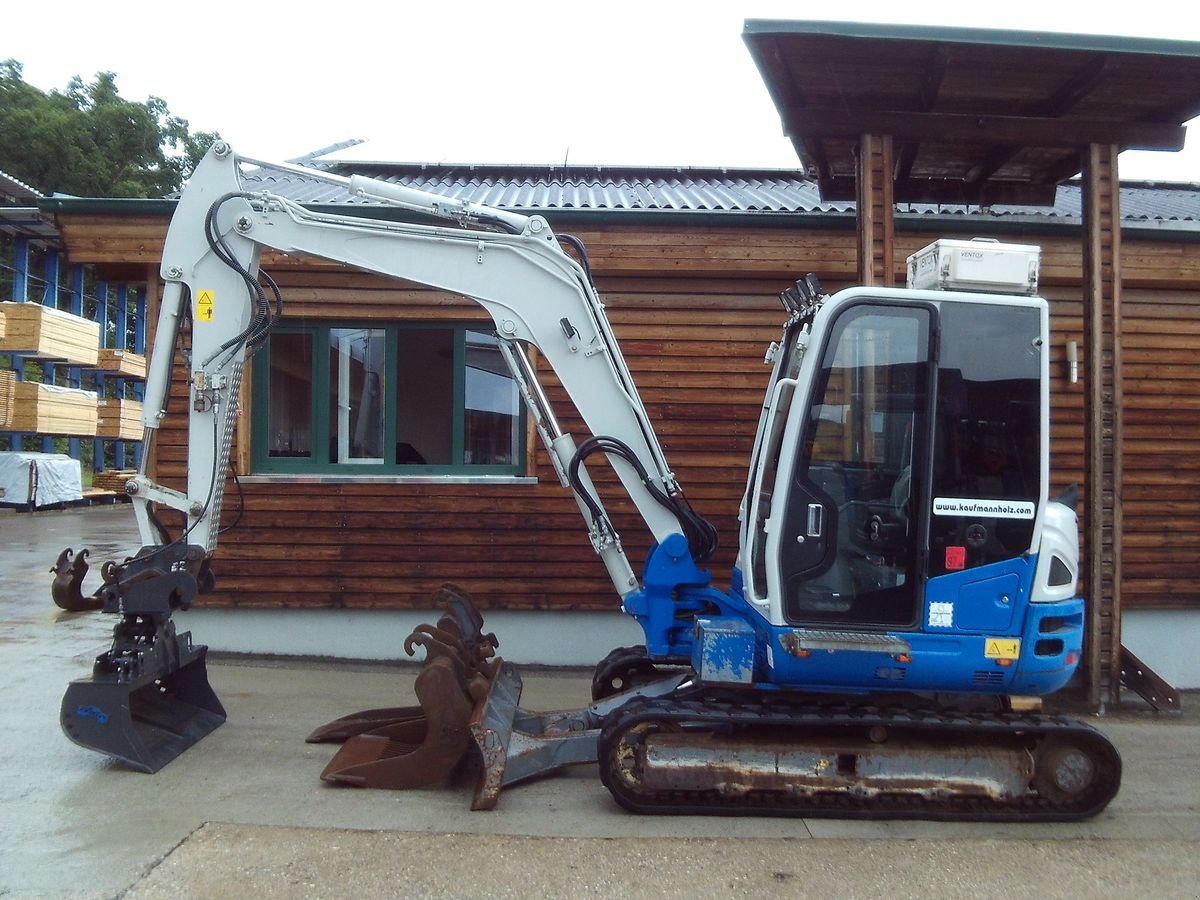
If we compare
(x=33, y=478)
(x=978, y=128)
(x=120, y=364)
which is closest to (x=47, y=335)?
(x=33, y=478)

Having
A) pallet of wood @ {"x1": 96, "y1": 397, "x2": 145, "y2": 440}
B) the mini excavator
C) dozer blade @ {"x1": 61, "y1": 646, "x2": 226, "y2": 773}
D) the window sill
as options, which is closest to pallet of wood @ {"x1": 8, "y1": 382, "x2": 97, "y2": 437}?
pallet of wood @ {"x1": 96, "y1": 397, "x2": 145, "y2": 440}

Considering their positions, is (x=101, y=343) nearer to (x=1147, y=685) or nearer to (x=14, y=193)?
(x=14, y=193)

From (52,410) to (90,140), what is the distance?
28994 mm

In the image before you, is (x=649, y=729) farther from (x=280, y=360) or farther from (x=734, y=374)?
(x=280, y=360)

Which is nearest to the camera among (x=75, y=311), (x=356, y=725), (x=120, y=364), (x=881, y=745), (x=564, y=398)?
(x=881, y=745)

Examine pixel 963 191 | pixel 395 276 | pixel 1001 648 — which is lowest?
pixel 1001 648

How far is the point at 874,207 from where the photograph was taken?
22.3 ft

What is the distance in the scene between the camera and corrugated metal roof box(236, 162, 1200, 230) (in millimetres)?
8180

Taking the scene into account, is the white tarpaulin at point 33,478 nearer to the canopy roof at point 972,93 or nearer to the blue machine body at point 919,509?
the canopy roof at point 972,93

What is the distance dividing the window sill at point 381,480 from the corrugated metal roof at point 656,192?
2.21 meters

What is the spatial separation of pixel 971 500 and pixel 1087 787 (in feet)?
5.14

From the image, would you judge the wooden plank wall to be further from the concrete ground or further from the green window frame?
the concrete ground

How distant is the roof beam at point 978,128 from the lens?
671 centimetres

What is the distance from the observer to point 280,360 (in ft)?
25.9
